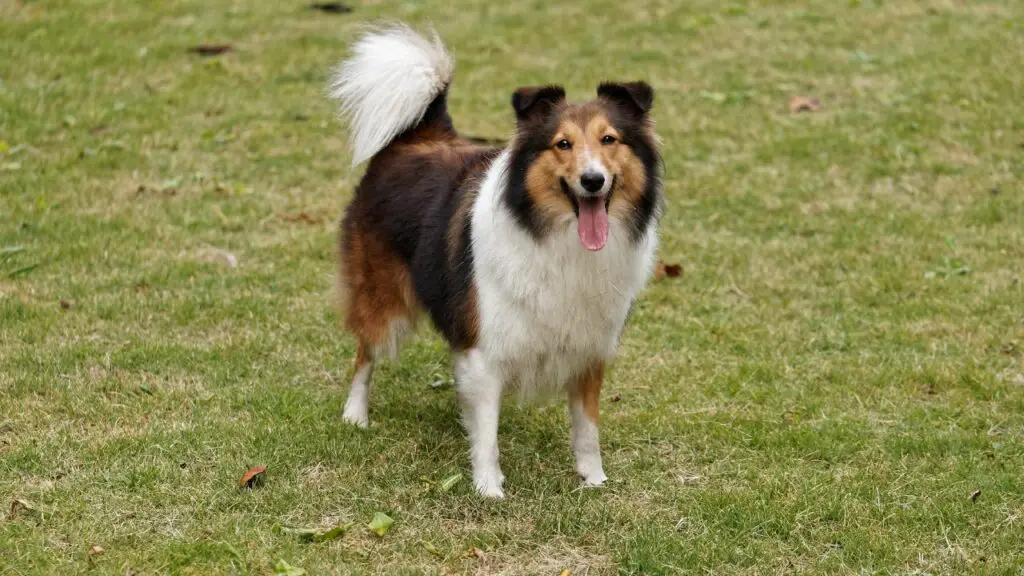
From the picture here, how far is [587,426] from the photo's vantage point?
186 inches

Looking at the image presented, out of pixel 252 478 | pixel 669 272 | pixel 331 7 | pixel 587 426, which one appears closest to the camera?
pixel 252 478

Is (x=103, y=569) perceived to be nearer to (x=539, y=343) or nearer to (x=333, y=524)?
(x=333, y=524)

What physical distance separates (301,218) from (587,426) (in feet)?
12.2

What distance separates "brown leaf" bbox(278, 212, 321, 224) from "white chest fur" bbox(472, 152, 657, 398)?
3537mm

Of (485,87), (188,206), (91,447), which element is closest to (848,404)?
(91,447)

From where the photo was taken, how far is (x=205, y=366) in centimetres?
563

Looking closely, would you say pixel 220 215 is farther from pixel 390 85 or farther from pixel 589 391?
pixel 589 391

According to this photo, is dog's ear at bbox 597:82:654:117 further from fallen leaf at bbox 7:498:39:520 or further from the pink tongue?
fallen leaf at bbox 7:498:39:520

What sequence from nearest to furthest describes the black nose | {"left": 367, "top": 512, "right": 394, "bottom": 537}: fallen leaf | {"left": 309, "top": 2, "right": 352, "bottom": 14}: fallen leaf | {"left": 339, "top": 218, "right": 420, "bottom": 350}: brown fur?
the black nose < {"left": 367, "top": 512, "right": 394, "bottom": 537}: fallen leaf < {"left": 339, "top": 218, "right": 420, "bottom": 350}: brown fur < {"left": 309, "top": 2, "right": 352, "bottom": 14}: fallen leaf

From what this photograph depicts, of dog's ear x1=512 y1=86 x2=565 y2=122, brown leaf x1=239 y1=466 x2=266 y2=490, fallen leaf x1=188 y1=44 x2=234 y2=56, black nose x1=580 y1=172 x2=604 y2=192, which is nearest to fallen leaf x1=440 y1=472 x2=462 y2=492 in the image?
brown leaf x1=239 y1=466 x2=266 y2=490

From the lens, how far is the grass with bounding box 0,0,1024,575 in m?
4.24

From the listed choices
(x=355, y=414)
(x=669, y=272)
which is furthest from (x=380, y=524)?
(x=669, y=272)

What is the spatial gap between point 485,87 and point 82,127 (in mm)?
3366

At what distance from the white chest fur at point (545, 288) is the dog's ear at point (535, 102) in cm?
18
